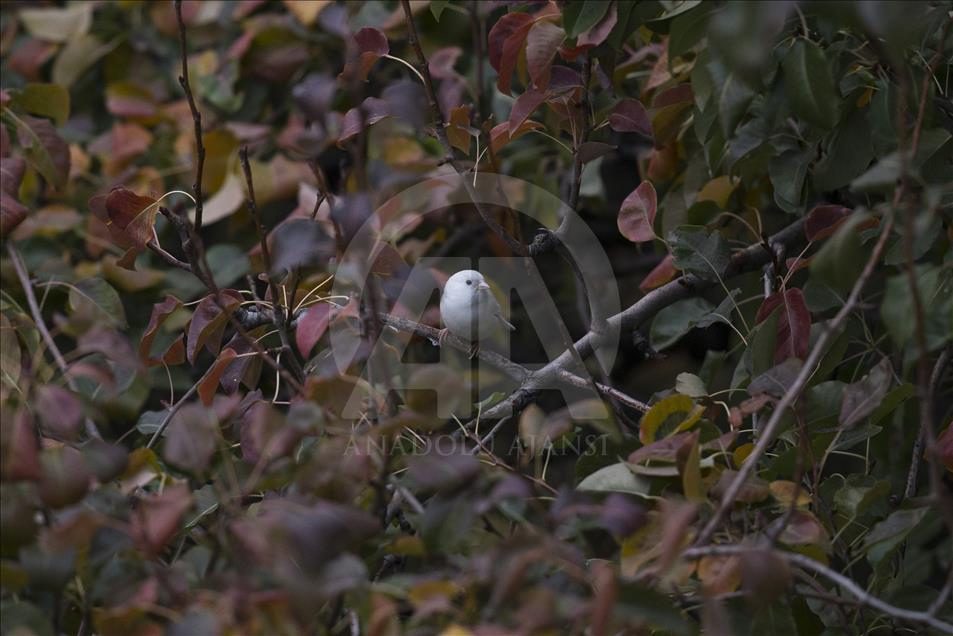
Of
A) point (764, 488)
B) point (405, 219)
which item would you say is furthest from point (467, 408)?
point (405, 219)

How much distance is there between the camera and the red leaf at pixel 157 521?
2.63 feet

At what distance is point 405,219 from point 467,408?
71 centimetres

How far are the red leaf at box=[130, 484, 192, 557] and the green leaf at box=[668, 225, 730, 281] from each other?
78 cm

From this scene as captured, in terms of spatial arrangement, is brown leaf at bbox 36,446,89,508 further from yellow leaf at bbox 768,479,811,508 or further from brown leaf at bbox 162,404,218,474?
yellow leaf at bbox 768,479,811,508

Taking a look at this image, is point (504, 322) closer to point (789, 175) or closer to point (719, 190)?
point (719, 190)

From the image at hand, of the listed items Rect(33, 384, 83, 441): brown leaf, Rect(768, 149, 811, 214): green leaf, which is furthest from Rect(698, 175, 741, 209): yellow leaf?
Rect(33, 384, 83, 441): brown leaf

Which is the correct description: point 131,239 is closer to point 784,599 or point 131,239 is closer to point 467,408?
point 467,408

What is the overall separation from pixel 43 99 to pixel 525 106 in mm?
975

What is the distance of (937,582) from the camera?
2.22 m

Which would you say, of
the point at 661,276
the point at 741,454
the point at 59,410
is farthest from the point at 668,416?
the point at 59,410

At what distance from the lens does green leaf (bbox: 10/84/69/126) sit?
69.8 inches

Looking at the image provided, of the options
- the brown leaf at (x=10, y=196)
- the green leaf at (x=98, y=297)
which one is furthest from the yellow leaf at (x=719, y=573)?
the brown leaf at (x=10, y=196)

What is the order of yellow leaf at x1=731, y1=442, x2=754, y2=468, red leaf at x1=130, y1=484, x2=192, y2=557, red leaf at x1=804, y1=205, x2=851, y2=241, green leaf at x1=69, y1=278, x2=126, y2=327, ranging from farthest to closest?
green leaf at x1=69, y1=278, x2=126, y2=327 → red leaf at x1=804, y1=205, x2=851, y2=241 → yellow leaf at x1=731, y1=442, x2=754, y2=468 → red leaf at x1=130, y1=484, x2=192, y2=557

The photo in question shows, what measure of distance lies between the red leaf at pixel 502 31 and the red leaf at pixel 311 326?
439 mm
